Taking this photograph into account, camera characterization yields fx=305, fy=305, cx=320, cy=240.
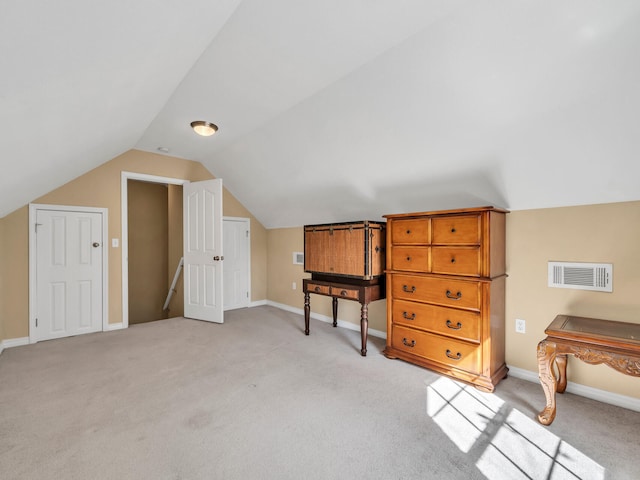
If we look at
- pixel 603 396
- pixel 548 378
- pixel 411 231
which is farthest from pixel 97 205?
pixel 603 396

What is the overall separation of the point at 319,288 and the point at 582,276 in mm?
2408

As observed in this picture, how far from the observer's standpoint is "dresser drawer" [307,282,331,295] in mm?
3527

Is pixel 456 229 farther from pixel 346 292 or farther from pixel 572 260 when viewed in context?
pixel 346 292

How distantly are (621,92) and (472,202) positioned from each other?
128cm

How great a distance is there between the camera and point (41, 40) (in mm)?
1107

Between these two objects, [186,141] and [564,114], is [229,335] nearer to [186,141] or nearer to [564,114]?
[186,141]

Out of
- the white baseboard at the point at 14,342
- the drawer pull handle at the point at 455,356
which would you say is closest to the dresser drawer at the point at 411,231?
the drawer pull handle at the point at 455,356

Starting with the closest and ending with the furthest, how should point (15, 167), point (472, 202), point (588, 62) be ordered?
point (588, 62) → point (15, 167) → point (472, 202)

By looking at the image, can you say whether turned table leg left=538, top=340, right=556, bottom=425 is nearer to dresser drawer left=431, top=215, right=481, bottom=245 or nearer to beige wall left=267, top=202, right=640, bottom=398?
beige wall left=267, top=202, right=640, bottom=398

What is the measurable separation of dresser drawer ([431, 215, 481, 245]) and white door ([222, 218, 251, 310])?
3.59 metres

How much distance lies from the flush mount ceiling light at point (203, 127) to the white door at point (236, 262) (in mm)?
1958

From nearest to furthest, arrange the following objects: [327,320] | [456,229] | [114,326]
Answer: [456,229]
[114,326]
[327,320]

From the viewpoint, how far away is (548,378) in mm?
1944

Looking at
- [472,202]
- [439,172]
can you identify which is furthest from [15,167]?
[472,202]
